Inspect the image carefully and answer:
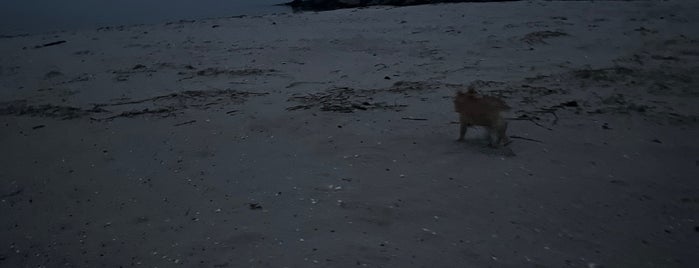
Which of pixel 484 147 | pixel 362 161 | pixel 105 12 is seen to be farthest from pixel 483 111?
pixel 105 12

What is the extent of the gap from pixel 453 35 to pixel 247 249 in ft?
18.6

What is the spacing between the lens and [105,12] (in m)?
15.9

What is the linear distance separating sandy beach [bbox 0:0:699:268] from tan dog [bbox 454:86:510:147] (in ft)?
0.48

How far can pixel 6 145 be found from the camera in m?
3.71

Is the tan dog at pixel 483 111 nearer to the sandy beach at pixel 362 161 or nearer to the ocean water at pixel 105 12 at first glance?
the sandy beach at pixel 362 161

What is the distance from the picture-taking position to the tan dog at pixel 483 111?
2.97m

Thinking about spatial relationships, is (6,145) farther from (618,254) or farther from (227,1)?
(227,1)

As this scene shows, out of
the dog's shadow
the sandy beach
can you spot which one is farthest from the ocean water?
the dog's shadow

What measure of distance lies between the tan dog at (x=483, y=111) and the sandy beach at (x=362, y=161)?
0.48 ft

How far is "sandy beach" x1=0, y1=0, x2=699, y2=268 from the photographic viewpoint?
215 centimetres

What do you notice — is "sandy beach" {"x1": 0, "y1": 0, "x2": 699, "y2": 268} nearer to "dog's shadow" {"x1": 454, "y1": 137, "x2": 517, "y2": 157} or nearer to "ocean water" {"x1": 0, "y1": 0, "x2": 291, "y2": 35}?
"dog's shadow" {"x1": 454, "y1": 137, "x2": 517, "y2": 157}

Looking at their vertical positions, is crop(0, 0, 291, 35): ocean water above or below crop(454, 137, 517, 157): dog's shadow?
above

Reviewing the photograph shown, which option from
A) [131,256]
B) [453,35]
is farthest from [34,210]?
[453,35]

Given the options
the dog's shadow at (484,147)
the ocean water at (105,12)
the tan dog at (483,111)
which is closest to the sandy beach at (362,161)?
the dog's shadow at (484,147)
